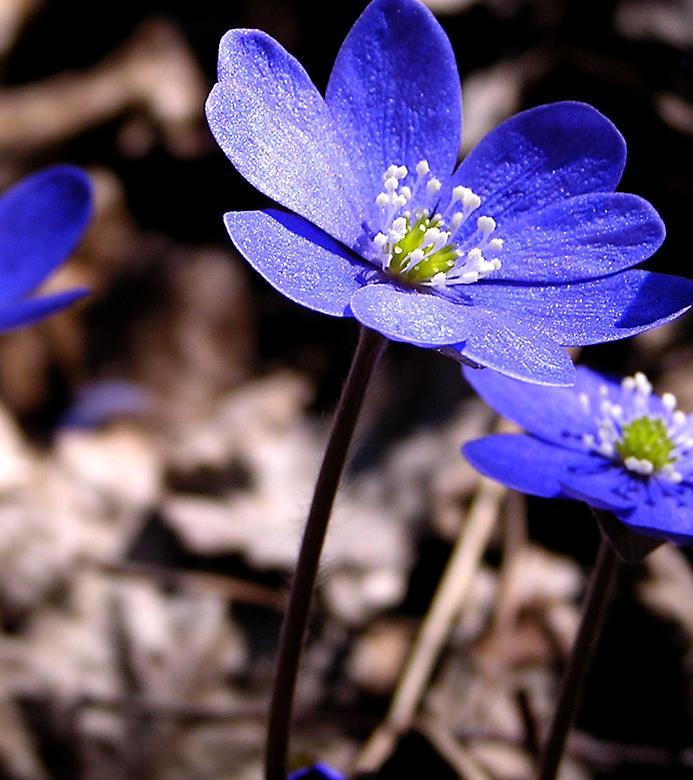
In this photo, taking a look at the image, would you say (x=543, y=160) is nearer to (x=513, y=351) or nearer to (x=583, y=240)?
(x=583, y=240)

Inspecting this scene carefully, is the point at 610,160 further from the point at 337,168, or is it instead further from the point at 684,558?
the point at 684,558

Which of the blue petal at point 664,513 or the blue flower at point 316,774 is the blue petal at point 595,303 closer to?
the blue petal at point 664,513

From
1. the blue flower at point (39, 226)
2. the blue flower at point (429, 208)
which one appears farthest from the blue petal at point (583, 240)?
the blue flower at point (39, 226)

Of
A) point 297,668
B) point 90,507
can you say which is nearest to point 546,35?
point 90,507

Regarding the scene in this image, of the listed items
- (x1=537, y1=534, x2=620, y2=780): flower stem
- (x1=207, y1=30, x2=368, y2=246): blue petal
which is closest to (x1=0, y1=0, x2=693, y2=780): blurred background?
(x1=537, y1=534, x2=620, y2=780): flower stem

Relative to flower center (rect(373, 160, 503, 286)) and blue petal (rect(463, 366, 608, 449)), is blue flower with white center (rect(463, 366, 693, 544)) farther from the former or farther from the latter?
flower center (rect(373, 160, 503, 286))

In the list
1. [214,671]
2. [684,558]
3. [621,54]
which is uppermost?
[621,54]
